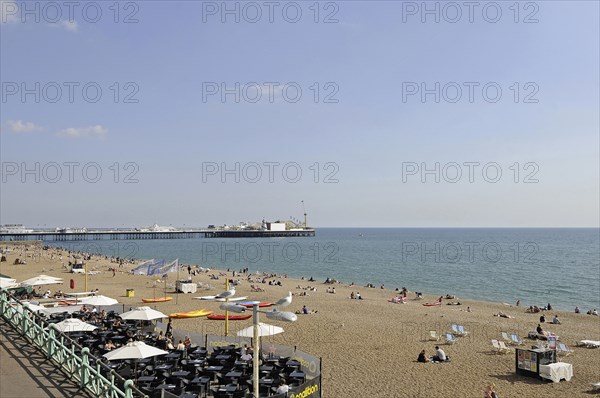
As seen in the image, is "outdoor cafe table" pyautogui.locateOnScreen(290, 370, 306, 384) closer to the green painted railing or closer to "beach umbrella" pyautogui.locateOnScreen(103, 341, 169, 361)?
"beach umbrella" pyautogui.locateOnScreen(103, 341, 169, 361)

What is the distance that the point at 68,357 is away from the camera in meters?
Result: 9.99

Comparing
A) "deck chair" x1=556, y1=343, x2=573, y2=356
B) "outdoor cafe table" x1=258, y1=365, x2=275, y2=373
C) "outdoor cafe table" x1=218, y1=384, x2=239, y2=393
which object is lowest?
"deck chair" x1=556, y1=343, x2=573, y2=356

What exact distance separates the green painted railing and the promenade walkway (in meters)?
0.15

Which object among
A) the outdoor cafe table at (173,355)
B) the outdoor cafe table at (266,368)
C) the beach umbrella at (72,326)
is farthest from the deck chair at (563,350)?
the beach umbrella at (72,326)

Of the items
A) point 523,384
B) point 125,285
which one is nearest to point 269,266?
point 125,285

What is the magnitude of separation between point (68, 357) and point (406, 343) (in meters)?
15.3

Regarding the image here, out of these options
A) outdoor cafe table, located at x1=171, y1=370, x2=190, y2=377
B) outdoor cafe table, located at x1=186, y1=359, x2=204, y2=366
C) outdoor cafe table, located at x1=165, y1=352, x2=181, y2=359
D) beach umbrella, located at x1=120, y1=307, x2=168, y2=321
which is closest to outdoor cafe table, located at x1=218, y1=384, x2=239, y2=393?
outdoor cafe table, located at x1=171, y1=370, x2=190, y2=377

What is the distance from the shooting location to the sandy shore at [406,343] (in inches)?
604

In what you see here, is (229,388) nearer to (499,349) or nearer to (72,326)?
(72,326)

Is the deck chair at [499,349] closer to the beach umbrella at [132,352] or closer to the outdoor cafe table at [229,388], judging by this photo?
the outdoor cafe table at [229,388]

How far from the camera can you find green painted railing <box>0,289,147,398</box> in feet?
28.7

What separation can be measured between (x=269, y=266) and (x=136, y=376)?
7240 cm

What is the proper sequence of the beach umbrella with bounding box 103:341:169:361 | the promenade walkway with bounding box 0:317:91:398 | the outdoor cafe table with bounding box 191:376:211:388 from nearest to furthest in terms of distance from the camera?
the promenade walkway with bounding box 0:317:91:398
the outdoor cafe table with bounding box 191:376:211:388
the beach umbrella with bounding box 103:341:169:361

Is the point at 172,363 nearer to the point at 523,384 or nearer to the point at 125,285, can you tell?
the point at 523,384
